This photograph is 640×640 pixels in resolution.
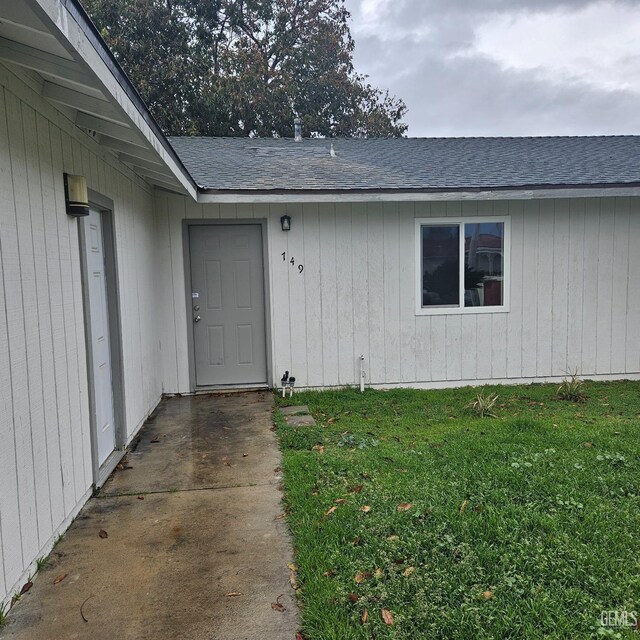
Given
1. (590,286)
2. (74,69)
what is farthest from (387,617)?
(590,286)

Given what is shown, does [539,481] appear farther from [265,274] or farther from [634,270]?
[634,270]

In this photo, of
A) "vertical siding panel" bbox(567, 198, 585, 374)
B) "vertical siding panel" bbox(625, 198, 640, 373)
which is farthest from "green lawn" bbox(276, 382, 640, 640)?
"vertical siding panel" bbox(625, 198, 640, 373)

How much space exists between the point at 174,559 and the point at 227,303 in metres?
4.28

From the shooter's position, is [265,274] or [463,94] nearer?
[265,274]

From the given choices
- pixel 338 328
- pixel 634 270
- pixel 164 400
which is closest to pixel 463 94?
pixel 634 270

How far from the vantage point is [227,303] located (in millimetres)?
6754

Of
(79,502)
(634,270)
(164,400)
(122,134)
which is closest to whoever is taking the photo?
(79,502)

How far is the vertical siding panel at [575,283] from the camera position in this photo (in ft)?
22.6

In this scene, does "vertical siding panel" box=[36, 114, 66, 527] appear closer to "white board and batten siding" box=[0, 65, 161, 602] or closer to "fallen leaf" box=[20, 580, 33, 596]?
"white board and batten siding" box=[0, 65, 161, 602]

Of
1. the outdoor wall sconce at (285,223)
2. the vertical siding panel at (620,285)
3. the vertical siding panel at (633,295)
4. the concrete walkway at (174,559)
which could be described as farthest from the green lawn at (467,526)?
the outdoor wall sconce at (285,223)

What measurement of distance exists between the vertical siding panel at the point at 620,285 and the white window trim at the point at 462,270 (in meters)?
1.49

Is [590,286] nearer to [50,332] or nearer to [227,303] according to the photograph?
[227,303]

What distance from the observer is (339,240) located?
6.64 metres

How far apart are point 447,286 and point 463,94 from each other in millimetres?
19002
